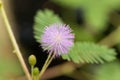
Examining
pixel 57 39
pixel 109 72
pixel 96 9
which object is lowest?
pixel 109 72

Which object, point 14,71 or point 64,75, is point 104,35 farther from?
point 14,71

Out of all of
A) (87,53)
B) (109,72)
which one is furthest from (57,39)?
(109,72)

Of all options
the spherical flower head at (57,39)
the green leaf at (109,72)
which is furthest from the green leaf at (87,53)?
the green leaf at (109,72)

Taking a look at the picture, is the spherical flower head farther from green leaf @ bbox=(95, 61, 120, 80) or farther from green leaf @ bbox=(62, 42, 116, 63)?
green leaf @ bbox=(95, 61, 120, 80)

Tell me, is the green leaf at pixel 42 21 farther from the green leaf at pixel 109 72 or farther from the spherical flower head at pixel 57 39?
the green leaf at pixel 109 72

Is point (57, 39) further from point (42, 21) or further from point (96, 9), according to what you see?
point (96, 9)

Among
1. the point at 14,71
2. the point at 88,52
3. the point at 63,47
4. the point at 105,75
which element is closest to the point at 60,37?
the point at 63,47

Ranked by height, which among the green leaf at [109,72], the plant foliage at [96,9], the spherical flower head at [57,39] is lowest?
the green leaf at [109,72]
